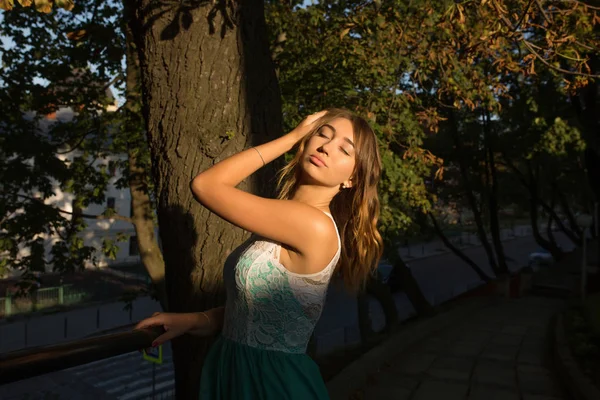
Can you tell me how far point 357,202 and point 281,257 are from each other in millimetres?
458

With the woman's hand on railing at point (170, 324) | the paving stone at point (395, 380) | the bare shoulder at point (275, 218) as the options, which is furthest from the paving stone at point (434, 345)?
the bare shoulder at point (275, 218)

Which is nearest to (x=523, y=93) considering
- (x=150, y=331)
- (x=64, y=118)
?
(x=150, y=331)

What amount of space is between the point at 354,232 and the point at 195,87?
3.55ft

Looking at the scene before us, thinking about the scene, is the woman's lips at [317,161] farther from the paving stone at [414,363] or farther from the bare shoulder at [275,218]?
the paving stone at [414,363]

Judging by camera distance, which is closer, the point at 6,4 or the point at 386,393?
the point at 6,4

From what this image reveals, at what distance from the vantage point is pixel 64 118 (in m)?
29.8

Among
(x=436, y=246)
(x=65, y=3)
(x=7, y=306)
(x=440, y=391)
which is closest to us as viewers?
(x=65, y=3)

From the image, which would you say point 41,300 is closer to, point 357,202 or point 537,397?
point 537,397

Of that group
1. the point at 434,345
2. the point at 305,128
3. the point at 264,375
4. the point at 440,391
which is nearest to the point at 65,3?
the point at 305,128

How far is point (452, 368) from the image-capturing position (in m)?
7.54

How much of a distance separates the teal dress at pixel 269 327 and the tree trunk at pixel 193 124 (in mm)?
584

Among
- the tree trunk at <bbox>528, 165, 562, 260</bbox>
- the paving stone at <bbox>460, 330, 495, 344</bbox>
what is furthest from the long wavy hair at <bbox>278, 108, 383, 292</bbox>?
the tree trunk at <bbox>528, 165, 562, 260</bbox>

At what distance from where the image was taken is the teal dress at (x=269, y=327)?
1.76m

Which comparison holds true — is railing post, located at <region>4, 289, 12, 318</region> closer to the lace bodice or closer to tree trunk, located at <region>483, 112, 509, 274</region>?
tree trunk, located at <region>483, 112, 509, 274</region>
